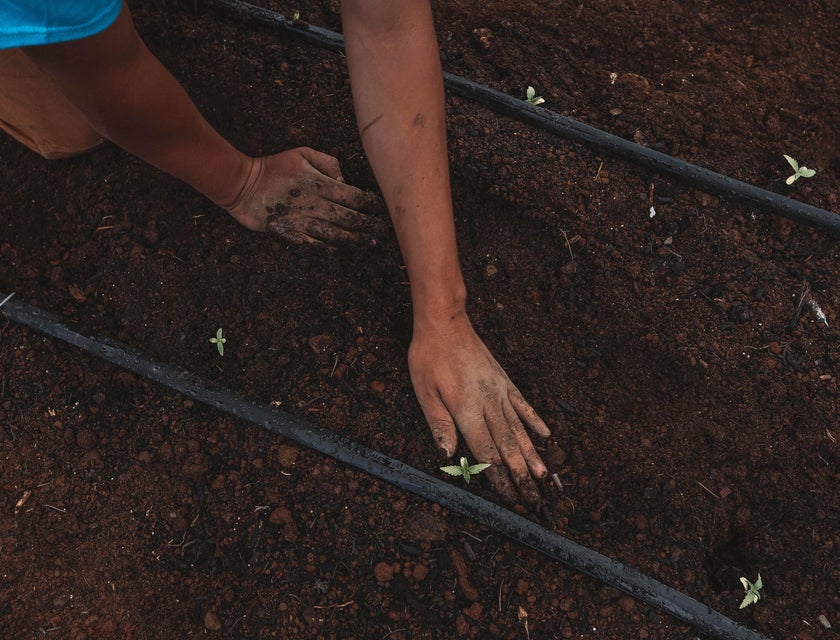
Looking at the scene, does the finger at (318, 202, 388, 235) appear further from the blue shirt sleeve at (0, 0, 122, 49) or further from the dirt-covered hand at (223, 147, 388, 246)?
the blue shirt sleeve at (0, 0, 122, 49)

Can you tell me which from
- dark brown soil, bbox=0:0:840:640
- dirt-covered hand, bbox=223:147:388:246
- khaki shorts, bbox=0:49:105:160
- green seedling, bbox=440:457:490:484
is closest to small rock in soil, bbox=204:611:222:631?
dark brown soil, bbox=0:0:840:640

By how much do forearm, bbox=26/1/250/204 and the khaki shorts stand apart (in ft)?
1.45

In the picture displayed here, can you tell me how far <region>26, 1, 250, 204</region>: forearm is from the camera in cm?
143

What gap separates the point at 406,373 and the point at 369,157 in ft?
2.12

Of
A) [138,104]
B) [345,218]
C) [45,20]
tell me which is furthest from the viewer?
[345,218]

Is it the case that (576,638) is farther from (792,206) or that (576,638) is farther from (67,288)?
(67,288)

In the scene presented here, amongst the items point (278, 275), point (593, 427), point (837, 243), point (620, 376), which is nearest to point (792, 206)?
point (837, 243)

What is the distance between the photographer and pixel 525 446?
6.11 ft

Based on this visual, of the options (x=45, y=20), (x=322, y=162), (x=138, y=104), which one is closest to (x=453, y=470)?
(x=322, y=162)

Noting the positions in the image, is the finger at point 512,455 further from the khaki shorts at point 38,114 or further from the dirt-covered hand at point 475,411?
the khaki shorts at point 38,114

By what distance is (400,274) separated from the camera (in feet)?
6.99

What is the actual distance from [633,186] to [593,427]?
90cm

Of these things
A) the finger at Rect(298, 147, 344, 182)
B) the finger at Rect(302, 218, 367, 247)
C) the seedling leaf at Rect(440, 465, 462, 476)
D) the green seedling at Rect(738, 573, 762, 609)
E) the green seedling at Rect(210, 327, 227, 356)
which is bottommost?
the green seedling at Rect(738, 573, 762, 609)

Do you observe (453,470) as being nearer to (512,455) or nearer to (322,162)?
(512,455)
